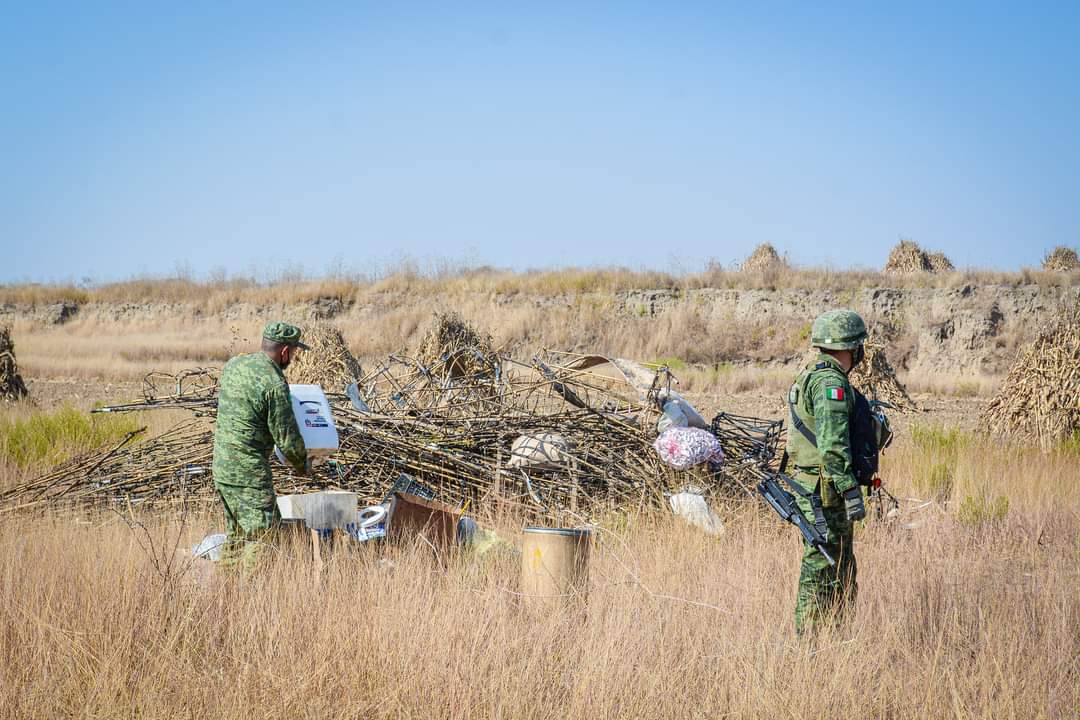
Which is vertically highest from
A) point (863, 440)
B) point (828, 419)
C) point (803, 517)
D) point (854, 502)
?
point (828, 419)

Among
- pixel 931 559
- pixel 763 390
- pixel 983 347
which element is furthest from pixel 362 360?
pixel 931 559

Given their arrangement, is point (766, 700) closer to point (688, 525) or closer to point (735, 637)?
point (735, 637)

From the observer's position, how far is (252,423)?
5.20 metres

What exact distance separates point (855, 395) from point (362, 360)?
792 inches

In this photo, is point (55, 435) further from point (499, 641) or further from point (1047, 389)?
point (1047, 389)

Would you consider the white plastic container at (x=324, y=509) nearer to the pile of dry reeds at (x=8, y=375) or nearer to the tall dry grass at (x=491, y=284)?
the pile of dry reeds at (x=8, y=375)

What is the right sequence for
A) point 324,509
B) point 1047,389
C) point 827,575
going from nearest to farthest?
point 827,575
point 324,509
point 1047,389

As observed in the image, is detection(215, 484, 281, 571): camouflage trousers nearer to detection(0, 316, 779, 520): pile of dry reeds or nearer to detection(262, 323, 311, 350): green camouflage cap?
detection(262, 323, 311, 350): green camouflage cap

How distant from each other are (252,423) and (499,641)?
186 centimetres

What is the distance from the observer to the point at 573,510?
690cm

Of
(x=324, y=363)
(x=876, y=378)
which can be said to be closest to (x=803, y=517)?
(x=876, y=378)

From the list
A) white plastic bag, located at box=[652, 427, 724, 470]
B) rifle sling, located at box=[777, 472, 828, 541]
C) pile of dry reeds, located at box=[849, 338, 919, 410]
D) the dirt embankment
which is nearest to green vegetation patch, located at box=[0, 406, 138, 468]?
white plastic bag, located at box=[652, 427, 724, 470]

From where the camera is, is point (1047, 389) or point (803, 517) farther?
point (1047, 389)

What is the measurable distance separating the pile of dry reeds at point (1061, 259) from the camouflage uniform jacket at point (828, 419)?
28.8 meters
